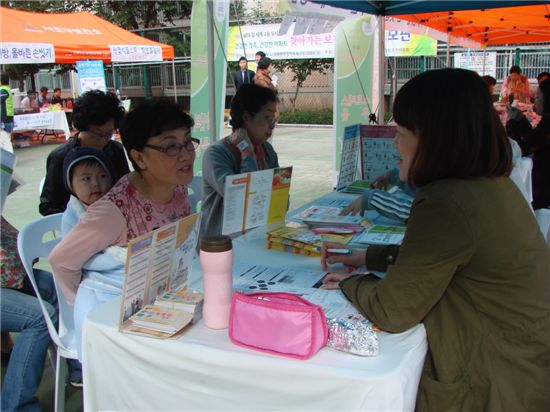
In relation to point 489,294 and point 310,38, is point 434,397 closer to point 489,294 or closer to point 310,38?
point 489,294

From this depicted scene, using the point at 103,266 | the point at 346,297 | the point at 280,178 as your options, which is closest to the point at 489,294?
the point at 346,297

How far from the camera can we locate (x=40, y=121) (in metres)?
11.5

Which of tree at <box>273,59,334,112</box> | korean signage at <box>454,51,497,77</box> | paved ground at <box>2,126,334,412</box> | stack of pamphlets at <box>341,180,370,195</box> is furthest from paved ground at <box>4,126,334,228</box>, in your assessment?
tree at <box>273,59,334,112</box>

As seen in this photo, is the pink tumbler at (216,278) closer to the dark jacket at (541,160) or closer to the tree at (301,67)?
the dark jacket at (541,160)

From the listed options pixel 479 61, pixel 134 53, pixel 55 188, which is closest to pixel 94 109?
pixel 55 188

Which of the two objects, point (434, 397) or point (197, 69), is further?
point (197, 69)

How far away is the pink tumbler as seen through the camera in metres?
1.21

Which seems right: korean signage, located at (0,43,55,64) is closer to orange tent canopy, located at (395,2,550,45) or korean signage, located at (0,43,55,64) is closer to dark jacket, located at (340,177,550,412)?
orange tent canopy, located at (395,2,550,45)

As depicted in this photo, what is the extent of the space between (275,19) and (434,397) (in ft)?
52.3

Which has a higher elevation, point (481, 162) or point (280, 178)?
point (481, 162)

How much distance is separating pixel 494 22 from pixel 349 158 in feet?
20.1

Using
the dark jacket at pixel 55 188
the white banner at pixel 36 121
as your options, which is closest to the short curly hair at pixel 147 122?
the dark jacket at pixel 55 188

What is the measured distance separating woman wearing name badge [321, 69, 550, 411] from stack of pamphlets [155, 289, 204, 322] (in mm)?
442

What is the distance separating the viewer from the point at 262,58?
8.60 meters
